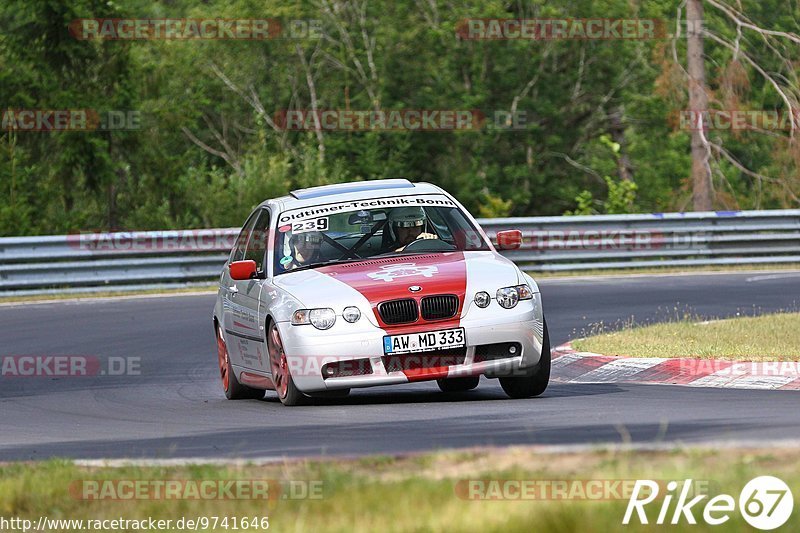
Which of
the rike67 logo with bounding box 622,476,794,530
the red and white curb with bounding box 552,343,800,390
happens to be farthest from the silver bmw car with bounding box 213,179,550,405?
the rike67 logo with bounding box 622,476,794,530

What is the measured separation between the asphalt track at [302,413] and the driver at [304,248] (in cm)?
109

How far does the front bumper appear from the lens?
10961 millimetres

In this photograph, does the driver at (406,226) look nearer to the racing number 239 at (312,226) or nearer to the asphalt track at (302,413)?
the racing number 239 at (312,226)

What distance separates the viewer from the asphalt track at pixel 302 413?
8.41 meters

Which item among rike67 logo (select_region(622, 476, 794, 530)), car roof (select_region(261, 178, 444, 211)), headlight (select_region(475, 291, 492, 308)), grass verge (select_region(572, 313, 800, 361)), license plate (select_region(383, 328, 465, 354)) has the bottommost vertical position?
grass verge (select_region(572, 313, 800, 361))

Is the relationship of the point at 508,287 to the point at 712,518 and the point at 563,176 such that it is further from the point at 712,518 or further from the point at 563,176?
the point at 563,176

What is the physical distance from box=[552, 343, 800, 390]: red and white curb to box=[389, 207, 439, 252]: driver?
204 cm

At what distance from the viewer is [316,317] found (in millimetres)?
11109

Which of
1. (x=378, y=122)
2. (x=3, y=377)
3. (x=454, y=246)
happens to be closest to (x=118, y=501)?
A: (x=454, y=246)

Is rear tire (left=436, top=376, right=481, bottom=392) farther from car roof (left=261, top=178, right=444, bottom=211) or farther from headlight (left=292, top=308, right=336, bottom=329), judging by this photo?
headlight (left=292, top=308, right=336, bottom=329)

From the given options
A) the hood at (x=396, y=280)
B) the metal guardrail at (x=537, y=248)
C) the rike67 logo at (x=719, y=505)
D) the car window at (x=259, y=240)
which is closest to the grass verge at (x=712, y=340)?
the hood at (x=396, y=280)

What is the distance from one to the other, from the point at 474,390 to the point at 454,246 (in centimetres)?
123

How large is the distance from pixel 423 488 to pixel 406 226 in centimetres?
622

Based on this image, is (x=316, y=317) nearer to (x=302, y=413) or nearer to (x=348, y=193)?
(x=302, y=413)
